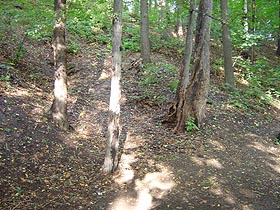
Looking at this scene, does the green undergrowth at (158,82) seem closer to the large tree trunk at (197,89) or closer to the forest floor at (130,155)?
the forest floor at (130,155)

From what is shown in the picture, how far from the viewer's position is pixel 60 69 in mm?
7605

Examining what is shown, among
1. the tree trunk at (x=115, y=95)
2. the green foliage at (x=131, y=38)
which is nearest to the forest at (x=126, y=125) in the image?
the tree trunk at (x=115, y=95)

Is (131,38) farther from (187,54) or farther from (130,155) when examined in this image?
(130,155)

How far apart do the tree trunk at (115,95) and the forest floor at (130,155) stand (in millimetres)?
384

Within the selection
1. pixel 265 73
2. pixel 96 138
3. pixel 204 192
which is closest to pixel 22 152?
pixel 96 138

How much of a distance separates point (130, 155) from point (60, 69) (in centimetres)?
313

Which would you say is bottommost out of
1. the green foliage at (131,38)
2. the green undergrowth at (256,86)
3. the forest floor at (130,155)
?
the forest floor at (130,155)

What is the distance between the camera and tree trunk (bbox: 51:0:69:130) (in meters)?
7.34

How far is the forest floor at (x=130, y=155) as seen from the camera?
17.8ft

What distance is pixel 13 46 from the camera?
11328 millimetres

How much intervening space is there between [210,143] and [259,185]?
2212mm

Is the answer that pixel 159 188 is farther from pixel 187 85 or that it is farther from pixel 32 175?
pixel 187 85

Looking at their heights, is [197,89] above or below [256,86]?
above

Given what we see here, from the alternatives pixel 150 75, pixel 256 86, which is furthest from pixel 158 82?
pixel 256 86
